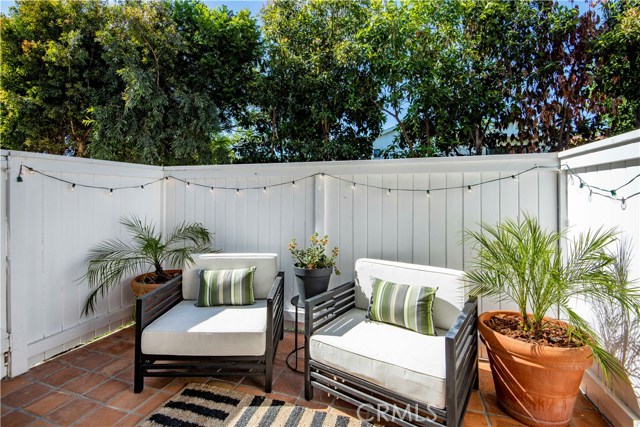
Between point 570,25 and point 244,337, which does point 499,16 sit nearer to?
point 570,25

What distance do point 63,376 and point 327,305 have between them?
7.54ft

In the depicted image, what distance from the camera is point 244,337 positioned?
2.40 metres

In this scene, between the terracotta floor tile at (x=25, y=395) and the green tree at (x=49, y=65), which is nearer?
the terracotta floor tile at (x=25, y=395)

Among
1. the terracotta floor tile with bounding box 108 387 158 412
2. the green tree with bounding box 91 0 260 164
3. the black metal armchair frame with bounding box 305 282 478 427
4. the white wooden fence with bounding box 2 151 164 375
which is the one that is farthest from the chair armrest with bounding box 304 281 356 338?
the green tree with bounding box 91 0 260 164

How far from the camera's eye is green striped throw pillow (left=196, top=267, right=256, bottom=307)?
2.96 m

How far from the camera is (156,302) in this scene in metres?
2.71

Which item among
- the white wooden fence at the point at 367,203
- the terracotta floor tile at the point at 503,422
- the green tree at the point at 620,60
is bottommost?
the terracotta floor tile at the point at 503,422

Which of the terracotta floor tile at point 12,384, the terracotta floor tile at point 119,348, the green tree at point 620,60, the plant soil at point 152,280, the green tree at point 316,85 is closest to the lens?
the terracotta floor tile at point 12,384

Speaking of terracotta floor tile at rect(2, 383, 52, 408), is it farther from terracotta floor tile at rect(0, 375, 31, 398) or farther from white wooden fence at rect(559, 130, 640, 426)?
white wooden fence at rect(559, 130, 640, 426)

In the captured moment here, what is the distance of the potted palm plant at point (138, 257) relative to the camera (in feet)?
11.1

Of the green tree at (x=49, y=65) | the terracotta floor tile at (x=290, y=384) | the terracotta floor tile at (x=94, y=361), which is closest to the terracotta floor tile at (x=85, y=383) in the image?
the terracotta floor tile at (x=94, y=361)

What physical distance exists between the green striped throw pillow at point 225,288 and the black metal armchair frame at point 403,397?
0.85 metres

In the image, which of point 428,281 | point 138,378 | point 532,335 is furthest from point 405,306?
point 138,378

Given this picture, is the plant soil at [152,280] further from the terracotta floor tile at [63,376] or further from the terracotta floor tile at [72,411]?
the terracotta floor tile at [72,411]
